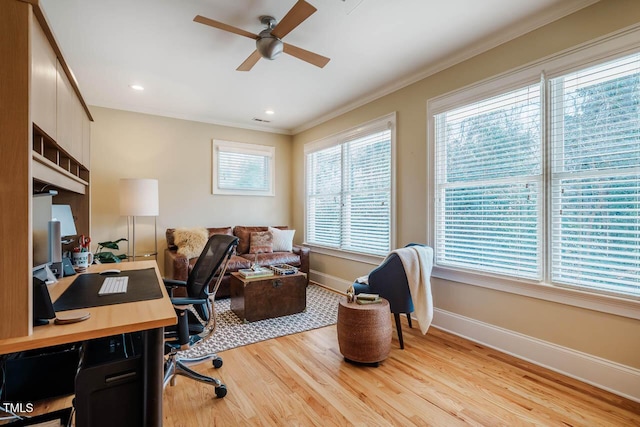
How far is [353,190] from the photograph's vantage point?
4.32 meters

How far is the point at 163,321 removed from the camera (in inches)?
48.1

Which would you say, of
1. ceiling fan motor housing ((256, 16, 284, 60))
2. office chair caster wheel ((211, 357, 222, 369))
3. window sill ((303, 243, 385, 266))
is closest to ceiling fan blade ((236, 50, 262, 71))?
ceiling fan motor housing ((256, 16, 284, 60))

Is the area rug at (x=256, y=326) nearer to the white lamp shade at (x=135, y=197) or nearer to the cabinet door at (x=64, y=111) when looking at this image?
the white lamp shade at (x=135, y=197)

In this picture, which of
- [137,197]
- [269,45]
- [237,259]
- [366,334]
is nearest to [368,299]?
[366,334]

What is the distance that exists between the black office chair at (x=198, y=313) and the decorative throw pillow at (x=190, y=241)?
198 centimetres

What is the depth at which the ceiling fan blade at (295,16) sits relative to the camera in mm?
1896

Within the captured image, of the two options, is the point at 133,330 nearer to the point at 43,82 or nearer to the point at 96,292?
the point at 96,292

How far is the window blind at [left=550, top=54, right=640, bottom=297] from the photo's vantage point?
1.98 m

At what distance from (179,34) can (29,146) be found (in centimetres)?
199

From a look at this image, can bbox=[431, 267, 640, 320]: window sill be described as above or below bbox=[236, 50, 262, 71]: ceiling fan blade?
below

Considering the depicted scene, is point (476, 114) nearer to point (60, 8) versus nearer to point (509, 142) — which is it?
point (509, 142)

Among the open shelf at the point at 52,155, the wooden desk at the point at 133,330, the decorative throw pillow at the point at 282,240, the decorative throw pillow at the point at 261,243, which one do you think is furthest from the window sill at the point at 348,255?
the open shelf at the point at 52,155

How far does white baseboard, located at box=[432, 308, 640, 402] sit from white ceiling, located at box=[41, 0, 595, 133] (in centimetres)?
244

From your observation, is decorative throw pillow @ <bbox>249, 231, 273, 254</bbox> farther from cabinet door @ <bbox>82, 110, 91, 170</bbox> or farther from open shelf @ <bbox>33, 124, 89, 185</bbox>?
cabinet door @ <bbox>82, 110, 91, 170</bbox>
